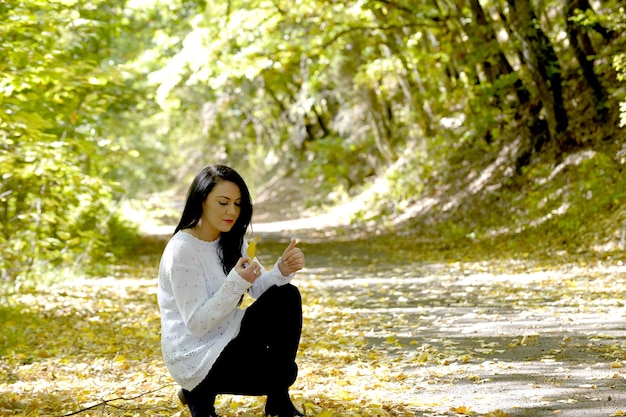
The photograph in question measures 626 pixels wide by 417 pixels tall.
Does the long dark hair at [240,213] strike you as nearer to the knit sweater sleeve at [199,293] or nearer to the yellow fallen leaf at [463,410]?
the knit sweater sleeve at [199,293]

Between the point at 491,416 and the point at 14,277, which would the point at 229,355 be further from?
the point at 14,277

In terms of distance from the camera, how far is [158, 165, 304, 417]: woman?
12.7ft

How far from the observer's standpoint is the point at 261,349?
394 centimetres

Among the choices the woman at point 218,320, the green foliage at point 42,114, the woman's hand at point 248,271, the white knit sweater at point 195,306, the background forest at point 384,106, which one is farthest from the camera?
the background forest at point 384,106

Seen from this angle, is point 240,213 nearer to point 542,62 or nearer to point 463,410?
point 463,410

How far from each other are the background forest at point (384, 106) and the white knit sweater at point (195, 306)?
2795 mm

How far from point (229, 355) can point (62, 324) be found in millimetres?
4926

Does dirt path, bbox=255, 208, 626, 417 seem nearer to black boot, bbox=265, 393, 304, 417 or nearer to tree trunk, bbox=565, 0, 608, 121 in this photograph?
black boot, bbox=265, 393, 304, 417

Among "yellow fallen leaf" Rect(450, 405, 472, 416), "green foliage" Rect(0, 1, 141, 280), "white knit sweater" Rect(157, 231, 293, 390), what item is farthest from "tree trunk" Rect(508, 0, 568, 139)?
"white knit sweater" Rect(157, 231, 293, 390)

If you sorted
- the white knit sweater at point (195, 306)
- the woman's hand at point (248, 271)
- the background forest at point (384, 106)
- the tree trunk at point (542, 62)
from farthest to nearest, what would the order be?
the tree trunk at point (542, 62) < the background forest at point (384, 106) < the white knit sweater at point (195, 306) < the woman's hand at point (248, 271)

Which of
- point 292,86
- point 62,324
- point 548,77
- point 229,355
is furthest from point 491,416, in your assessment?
point 292,86

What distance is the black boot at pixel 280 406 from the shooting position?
13.2ft

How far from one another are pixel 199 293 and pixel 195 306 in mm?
77

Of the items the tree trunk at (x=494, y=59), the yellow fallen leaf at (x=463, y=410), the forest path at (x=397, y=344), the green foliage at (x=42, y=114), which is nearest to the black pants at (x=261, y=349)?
the forest path at (x=397, y=344)
